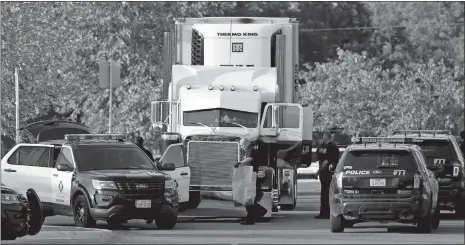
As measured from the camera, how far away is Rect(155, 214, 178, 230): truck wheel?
23.9 meters

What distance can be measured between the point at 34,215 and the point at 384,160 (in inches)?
232

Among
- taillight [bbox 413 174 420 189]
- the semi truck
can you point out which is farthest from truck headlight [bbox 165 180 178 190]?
taillight [bbox 413 174 420 189]

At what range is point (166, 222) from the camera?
78.8ft

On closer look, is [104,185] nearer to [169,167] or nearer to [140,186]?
[140,186]

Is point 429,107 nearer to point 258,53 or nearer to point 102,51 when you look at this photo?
point 102,51

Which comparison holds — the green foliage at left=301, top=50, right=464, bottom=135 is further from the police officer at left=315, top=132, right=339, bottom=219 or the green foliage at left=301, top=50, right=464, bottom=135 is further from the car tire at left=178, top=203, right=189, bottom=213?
the car tire at left=178, top=203, right=189, bottom=213

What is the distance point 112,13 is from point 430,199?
29358 mm

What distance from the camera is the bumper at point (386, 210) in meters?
22.2

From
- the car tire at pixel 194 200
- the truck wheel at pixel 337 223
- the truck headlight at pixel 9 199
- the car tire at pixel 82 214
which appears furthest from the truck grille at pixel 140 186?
the car tire at pixel 194 200

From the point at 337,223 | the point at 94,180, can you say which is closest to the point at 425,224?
the point at 337,223

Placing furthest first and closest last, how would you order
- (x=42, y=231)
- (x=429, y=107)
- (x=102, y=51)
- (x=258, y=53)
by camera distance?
(x=429, y=107)
(x=102, y=51)
(x=258, y=53)
(x=42, y=231)

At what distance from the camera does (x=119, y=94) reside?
50875mm

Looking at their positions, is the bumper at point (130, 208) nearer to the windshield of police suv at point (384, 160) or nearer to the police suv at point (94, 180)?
the police suv at point (94, 180)

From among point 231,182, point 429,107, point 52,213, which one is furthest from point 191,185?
point 429,107
